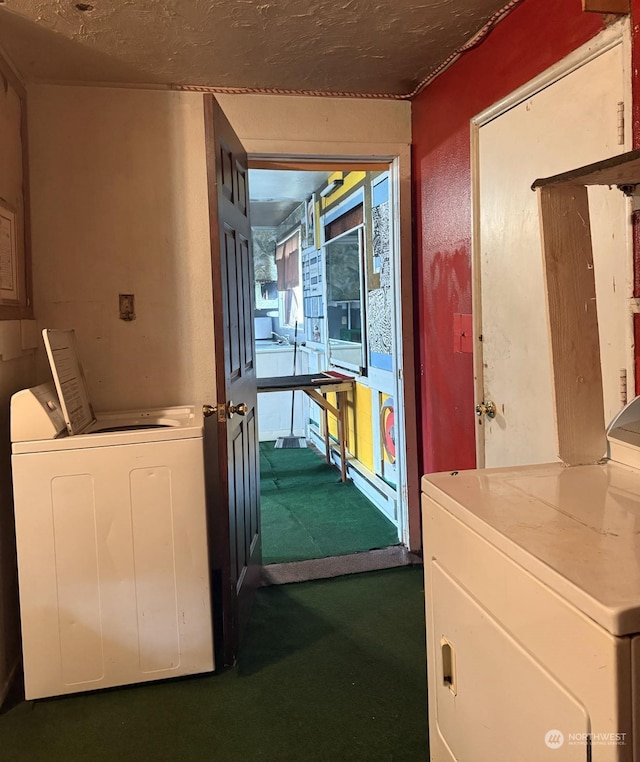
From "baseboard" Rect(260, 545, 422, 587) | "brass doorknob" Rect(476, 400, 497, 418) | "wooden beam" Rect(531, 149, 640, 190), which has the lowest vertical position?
"baseboard" Rect(260, 545, 422, 587)

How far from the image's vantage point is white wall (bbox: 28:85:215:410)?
250 cm

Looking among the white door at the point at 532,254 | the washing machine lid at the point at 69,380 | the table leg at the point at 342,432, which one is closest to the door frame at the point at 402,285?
the white door at the point at 532,254

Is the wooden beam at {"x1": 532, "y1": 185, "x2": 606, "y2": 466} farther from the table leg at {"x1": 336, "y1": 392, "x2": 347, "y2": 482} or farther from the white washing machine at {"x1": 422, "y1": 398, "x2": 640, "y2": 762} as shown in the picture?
the table leg at {"x1": 336, "y1": 392, "x2": 347, "y2": 482}

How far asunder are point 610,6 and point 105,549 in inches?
85.6

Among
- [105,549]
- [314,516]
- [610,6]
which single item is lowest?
[314,516]

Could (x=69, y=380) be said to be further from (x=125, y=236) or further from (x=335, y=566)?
(x=335, y=566)

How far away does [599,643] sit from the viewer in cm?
77

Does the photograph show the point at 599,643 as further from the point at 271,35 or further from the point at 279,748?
the point at 271,35

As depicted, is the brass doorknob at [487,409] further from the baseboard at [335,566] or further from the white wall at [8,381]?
the white wall at [8,381]

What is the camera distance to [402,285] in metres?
2.88

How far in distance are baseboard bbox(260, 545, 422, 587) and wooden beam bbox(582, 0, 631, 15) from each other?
7.65 feet

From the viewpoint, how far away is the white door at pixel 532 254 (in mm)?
1571

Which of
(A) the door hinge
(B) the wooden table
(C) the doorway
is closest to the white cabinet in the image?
(A) the door hinge

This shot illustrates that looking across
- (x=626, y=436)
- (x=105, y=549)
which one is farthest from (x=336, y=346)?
(x=626, y=436)
